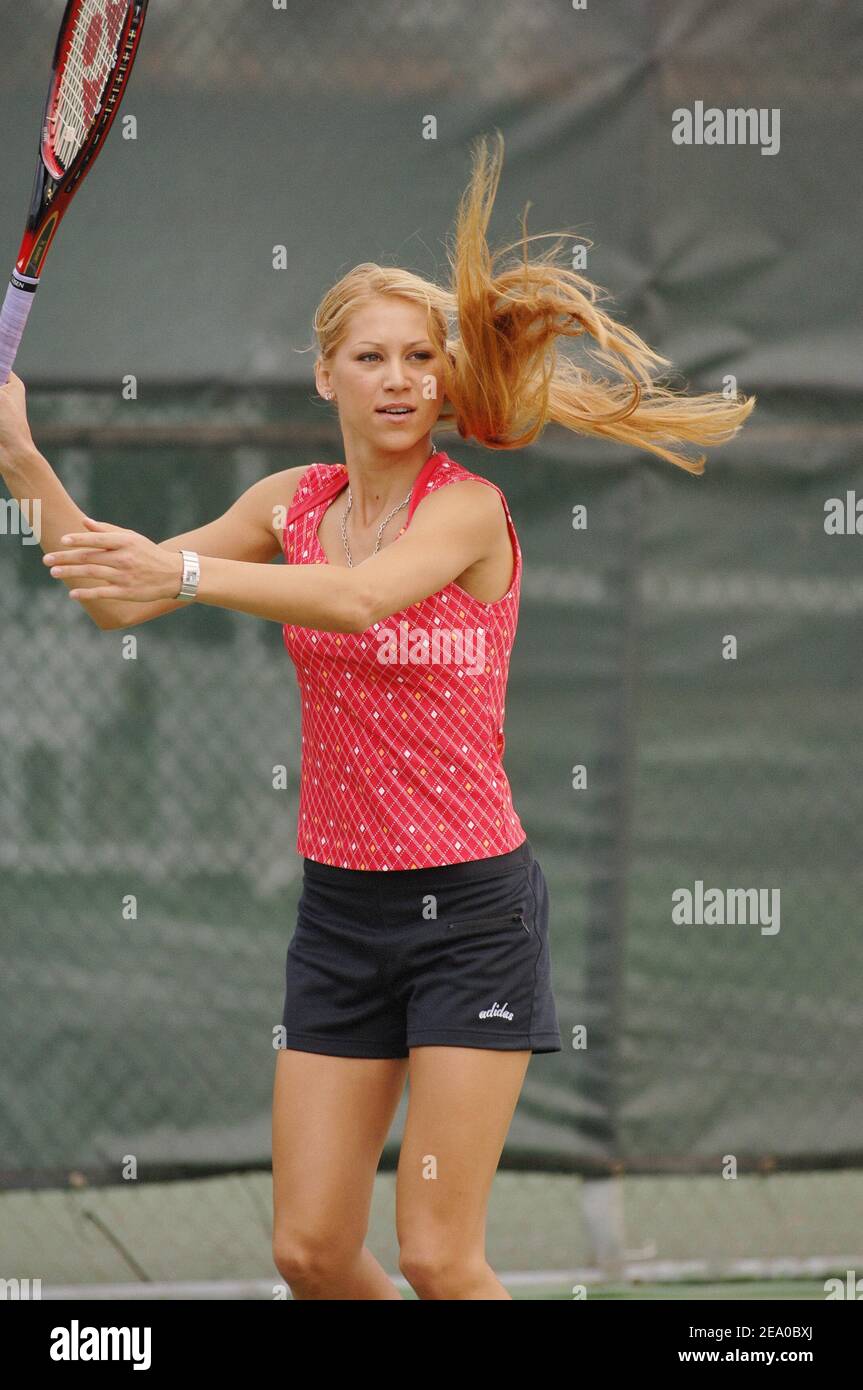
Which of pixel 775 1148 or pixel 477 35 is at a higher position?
pixel 477 35

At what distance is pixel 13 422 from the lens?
256 cm

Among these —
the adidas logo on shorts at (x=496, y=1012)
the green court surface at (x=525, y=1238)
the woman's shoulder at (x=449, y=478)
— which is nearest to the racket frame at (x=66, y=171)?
the woman's shoulder at (x=449, y=478)

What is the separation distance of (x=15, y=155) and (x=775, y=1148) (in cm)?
277

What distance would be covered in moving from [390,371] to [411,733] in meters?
0.58

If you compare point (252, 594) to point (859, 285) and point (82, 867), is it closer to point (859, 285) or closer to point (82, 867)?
point (82, 867)

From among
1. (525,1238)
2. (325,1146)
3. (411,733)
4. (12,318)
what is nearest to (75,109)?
(12,318)

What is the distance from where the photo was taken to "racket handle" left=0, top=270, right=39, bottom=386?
2443 millimetres

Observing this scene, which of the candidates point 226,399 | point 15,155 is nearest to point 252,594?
point 226,399

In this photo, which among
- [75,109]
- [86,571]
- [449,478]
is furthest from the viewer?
[449,478]

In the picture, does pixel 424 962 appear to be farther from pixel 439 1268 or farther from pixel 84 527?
pixel 84 527

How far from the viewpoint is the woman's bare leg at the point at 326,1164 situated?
2.74m

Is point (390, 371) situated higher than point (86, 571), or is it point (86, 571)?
point (390, 371)

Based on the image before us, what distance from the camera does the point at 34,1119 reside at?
380 centimetres

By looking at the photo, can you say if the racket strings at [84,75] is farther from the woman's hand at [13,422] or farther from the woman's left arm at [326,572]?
the woman's left arm at [326,572]
